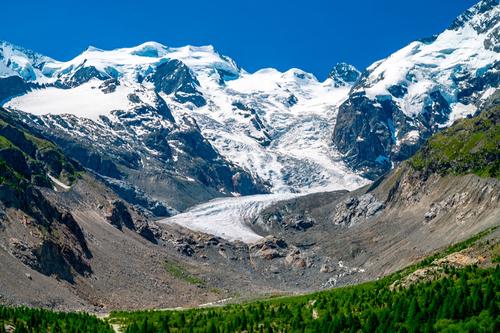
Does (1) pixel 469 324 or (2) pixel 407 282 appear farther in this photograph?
(2) pixel 407 282

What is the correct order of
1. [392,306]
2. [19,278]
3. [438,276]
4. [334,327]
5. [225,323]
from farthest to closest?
[19,278], [438,276], [225,323], [392,306], [334,327]

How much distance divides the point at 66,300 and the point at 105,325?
5382 cm

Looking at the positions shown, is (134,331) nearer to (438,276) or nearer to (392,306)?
(392,306)

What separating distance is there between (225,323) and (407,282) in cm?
3726

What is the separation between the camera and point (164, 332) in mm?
117188

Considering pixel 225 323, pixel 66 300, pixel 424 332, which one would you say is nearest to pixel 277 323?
pixel 225 323

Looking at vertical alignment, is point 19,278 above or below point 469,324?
above

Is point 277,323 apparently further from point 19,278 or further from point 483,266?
point 19,278

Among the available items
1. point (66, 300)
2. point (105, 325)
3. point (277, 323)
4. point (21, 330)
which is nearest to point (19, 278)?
point (66, 300)

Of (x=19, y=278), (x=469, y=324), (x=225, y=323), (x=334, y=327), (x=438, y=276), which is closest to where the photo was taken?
(x=469, y=324)

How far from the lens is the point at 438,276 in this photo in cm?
13600

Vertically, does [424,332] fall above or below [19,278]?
below

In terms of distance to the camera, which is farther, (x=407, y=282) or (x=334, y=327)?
(x=407, y=282)

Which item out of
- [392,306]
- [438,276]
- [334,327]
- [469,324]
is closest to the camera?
[469,324]
